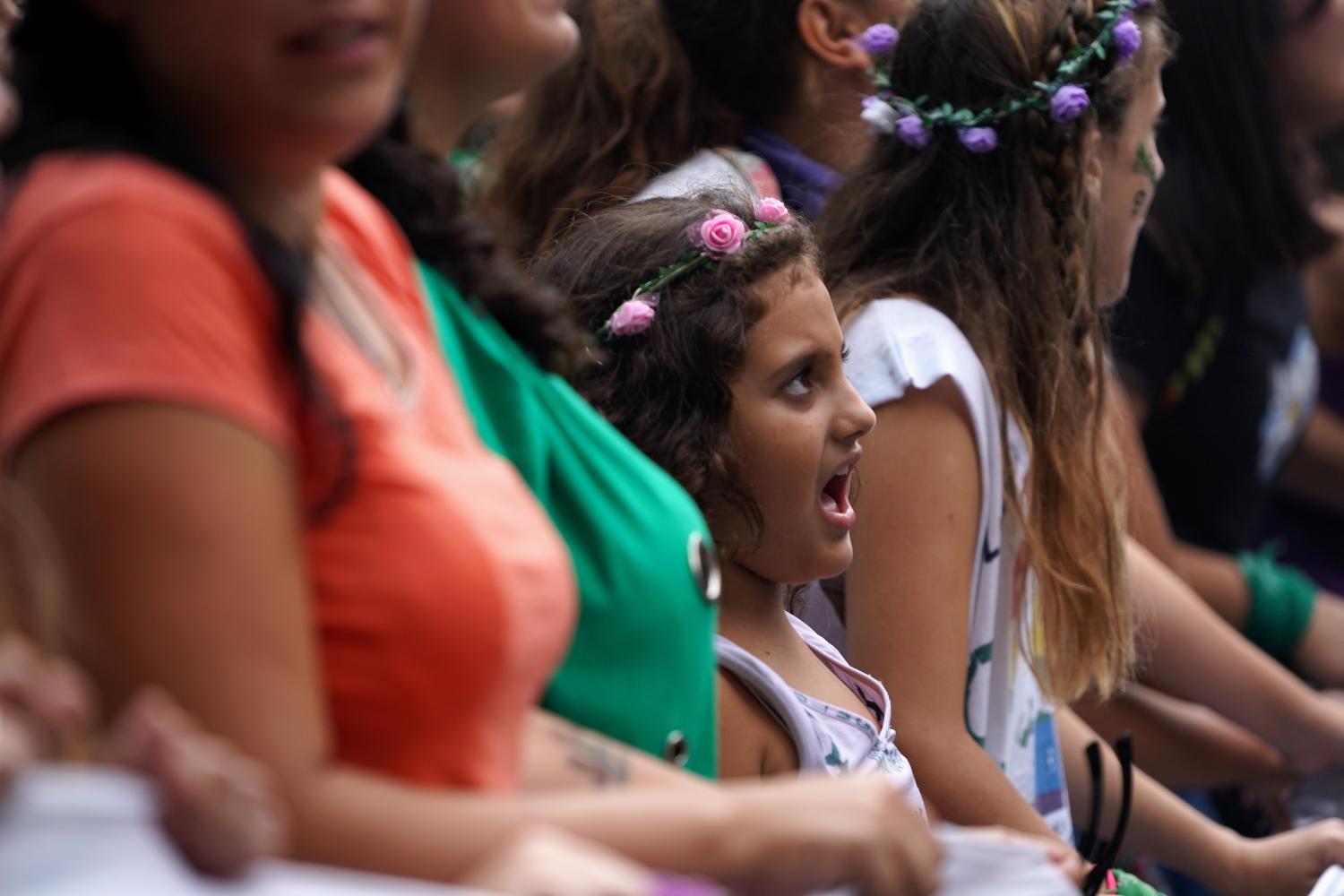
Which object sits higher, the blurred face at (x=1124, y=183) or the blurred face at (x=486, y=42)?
the blurred face at (x=486, y=42)

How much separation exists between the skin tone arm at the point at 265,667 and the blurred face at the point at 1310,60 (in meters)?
2.78

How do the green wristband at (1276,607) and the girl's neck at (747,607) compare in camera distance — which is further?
the green wristband at (1276,607)

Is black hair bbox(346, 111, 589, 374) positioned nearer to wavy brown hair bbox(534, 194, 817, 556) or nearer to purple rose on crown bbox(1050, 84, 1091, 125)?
wavy brown hair bbox(534, 194, 817, 556)

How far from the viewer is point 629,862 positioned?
3.22 ft

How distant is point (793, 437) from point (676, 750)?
624 mm

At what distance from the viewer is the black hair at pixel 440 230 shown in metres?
1.32

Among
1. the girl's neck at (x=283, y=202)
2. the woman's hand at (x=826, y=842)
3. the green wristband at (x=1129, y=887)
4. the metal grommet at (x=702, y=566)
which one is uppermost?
the girl's neck at (x=283, y=202)

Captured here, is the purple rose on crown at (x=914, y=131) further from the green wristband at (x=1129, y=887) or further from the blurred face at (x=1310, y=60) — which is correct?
the blurred face at (x=1310, y=60)

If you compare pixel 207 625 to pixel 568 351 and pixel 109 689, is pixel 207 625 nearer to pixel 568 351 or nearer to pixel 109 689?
pixel 109 689

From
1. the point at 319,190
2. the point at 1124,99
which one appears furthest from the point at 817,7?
the point at 319,190

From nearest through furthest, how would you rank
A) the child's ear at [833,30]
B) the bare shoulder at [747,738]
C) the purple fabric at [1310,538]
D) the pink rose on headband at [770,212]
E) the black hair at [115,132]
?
1. the black hair at [115,132]
2. the bare shoulder at [747,738]
3. the pink rose on headband at [770,212]
4. the child's ear at [833,30]
5. the purple fabric at [1310,538]

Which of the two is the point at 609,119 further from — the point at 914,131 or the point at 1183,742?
the point at 1183,742

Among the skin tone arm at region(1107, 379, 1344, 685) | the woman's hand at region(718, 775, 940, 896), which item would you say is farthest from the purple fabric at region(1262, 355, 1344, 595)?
the woman's hand at region(718, 775, 940, 896)

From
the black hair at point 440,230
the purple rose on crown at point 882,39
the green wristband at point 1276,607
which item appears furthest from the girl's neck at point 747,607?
the green wristband at point 1276,607
